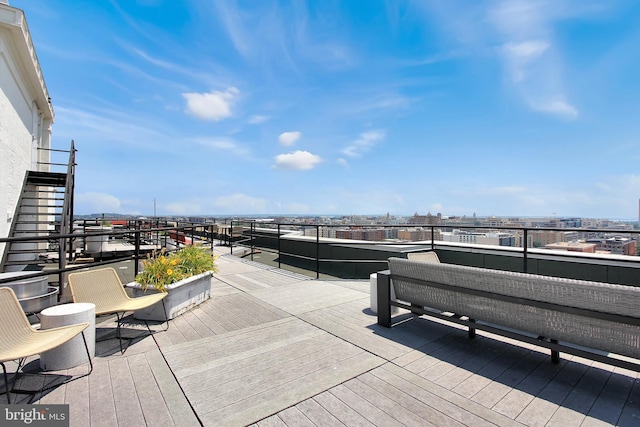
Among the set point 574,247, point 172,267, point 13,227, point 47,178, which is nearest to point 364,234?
point 574,247

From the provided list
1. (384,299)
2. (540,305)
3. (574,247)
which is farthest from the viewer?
(574,247)

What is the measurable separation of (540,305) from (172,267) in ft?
11.9

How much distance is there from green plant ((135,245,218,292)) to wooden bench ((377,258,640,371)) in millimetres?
2584

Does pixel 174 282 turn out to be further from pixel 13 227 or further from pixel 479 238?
pixel 13 227

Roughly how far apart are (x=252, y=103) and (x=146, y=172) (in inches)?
382

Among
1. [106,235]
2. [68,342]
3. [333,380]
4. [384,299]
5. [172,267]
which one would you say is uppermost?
[106,235]

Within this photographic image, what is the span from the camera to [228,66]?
10.2m

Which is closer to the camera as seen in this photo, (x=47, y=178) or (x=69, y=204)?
(x=69, y=204)

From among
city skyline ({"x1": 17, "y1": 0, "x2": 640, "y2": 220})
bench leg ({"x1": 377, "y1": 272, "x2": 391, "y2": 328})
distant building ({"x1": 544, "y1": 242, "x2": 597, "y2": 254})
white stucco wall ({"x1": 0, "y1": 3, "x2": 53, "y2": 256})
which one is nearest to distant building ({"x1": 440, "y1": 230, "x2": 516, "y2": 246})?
distant building ({"x1": 544, "y1": 242, "x2": 597, "y2": 254})

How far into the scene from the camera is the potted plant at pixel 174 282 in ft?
11.1

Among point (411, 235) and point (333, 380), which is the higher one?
point (411, 235)

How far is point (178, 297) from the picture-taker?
3555mm

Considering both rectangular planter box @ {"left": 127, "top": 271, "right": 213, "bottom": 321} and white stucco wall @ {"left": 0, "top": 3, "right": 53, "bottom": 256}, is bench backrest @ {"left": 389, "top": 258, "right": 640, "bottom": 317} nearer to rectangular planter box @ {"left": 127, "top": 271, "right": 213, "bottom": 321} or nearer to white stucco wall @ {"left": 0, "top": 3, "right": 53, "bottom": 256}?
rectangular planter box @ {"left": 127, "top": 271, "right": 213, "bottom": 321}

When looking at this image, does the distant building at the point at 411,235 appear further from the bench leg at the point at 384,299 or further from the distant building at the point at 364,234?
the bench leg at the point at 384,299
